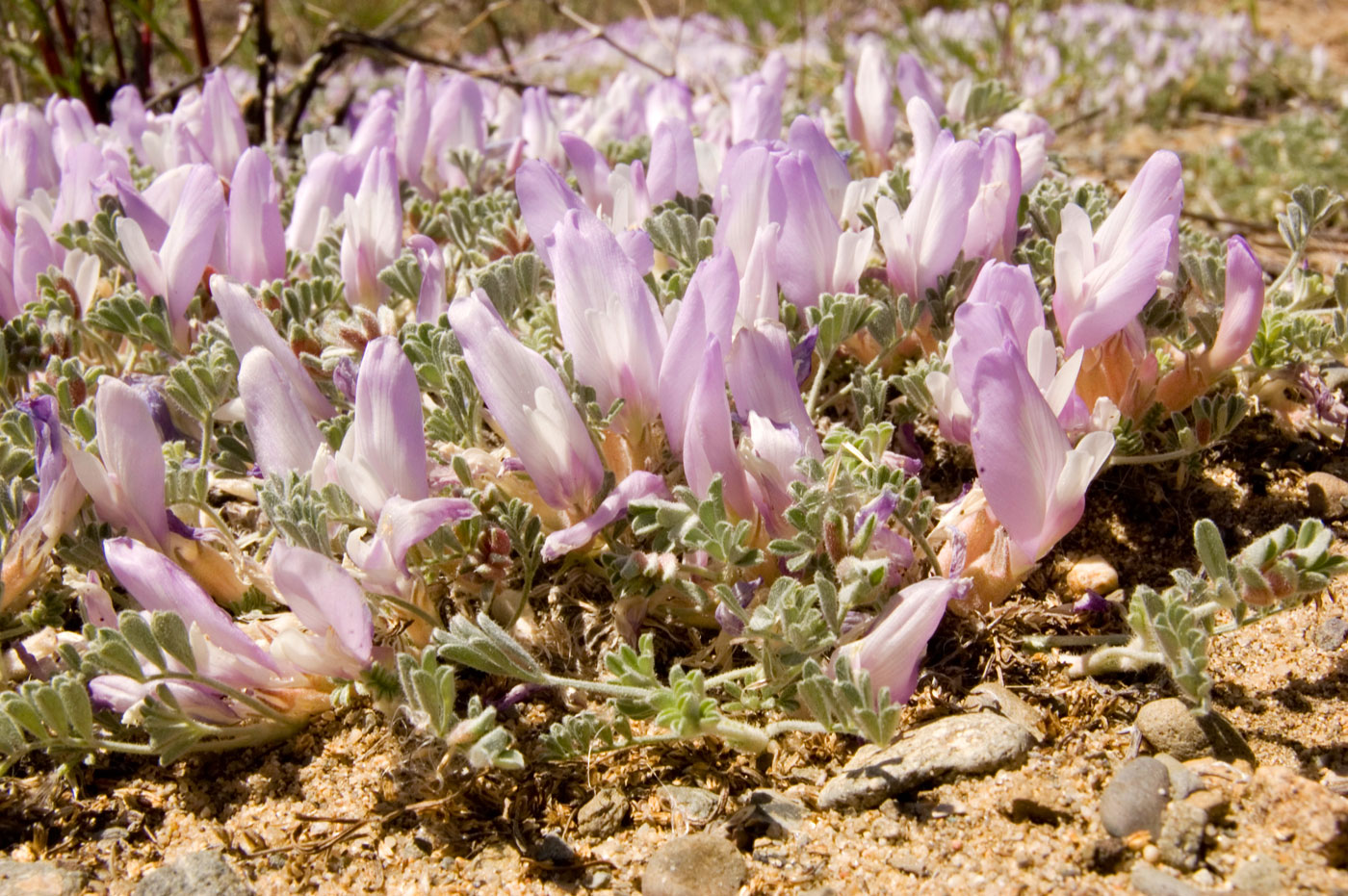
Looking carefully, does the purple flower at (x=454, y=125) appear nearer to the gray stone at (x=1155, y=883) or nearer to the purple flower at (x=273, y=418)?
the purple flower at (x=273, y=418)

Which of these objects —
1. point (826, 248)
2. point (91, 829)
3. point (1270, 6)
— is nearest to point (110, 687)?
point (91, 829)

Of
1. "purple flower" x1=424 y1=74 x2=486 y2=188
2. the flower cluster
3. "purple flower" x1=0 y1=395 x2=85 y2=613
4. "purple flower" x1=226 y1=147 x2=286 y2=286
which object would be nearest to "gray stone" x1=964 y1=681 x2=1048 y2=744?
the flower cluster

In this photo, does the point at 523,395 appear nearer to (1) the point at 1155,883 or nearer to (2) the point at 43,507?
(2) the point at 43,507

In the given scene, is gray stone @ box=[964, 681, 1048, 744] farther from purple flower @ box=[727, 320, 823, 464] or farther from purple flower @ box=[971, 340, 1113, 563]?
purple flower @ box=[727, 320, 823, 464]

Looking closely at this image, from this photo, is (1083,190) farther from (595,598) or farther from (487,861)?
(487,861)

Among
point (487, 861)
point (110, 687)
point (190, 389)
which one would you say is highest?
point (190, 389)

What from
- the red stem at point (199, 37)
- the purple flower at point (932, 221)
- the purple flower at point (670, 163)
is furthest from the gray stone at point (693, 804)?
the red stem at point (199, 37)

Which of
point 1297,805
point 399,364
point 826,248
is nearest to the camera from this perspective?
point 1297,805
